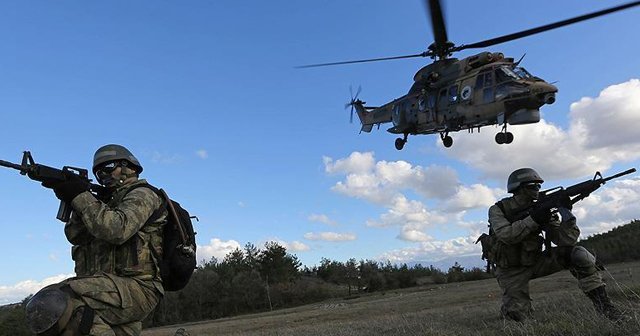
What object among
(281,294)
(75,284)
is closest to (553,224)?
(75,284)

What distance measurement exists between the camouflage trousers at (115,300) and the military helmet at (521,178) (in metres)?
5.18

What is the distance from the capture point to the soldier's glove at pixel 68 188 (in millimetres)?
4121

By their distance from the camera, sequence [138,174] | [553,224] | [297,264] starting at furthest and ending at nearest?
[297,264] → [553,224] → [138,174]

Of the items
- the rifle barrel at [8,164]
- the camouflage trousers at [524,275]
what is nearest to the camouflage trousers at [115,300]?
the rifle barrel at [8,164]

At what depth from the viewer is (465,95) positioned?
19.2 metres

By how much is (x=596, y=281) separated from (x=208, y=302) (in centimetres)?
4715

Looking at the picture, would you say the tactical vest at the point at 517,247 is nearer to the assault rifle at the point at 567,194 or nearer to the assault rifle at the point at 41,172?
the assault rifle at the point at 567,194

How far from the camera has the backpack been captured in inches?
179

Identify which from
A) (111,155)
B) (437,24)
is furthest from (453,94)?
(111,155)

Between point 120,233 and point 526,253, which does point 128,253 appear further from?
point 526,253

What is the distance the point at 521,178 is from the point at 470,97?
1205 cm

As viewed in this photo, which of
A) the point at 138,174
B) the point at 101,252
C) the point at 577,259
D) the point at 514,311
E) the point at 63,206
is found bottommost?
the point at 514,311

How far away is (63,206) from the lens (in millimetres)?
4422

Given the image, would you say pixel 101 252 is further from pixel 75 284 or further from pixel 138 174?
pixel 138 174
